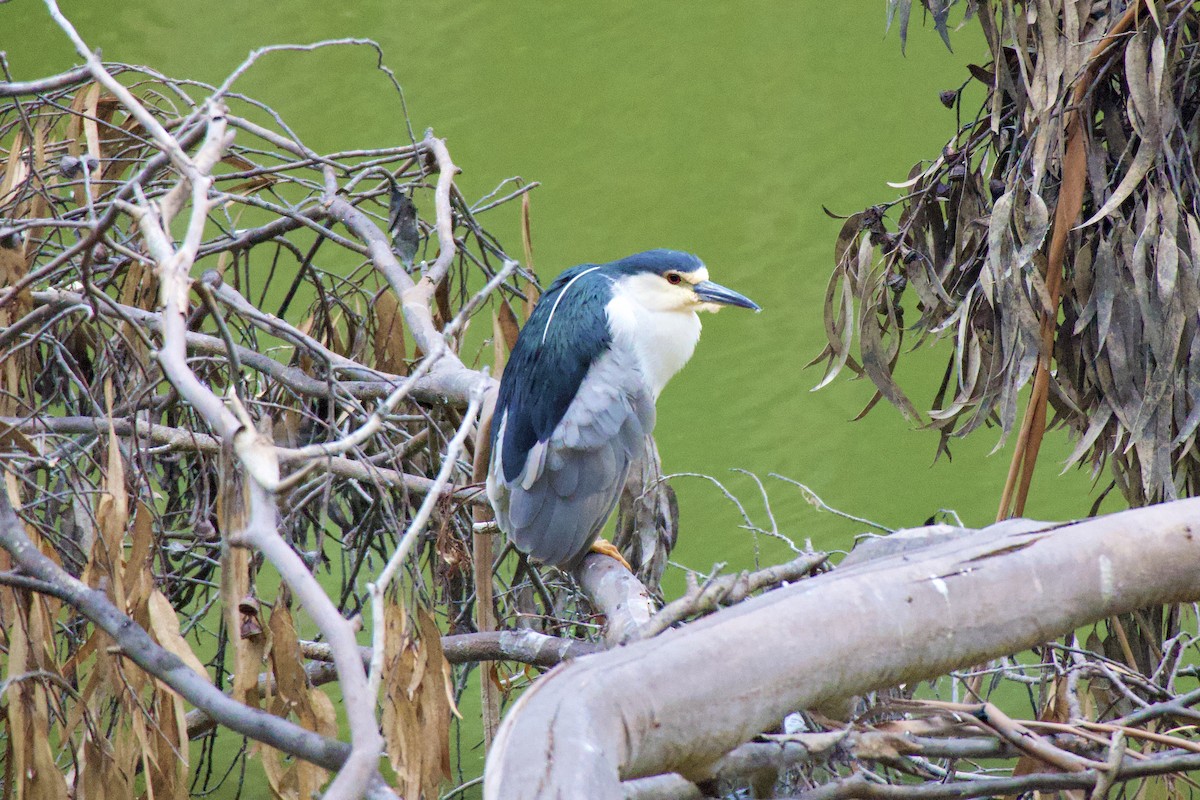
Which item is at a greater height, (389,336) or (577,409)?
(389,336)

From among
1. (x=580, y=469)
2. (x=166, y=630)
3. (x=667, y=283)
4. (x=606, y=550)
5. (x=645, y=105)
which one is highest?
(x=645, y=105)

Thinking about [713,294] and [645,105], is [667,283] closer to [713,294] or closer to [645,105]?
[713,294]

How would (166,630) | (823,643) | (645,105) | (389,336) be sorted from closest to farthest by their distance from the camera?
(823,643) < (166,630) < (389,336) < (645,105)

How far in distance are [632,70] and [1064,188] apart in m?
3.53

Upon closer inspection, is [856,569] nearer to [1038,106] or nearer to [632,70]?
[1038,106]

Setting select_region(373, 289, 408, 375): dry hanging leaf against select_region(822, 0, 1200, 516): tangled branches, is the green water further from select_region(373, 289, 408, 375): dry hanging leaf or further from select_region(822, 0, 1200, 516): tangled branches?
select_region(373, 289, 408, 375): dry hanging leaf

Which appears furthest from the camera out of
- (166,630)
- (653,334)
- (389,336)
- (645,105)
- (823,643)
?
(645,105)

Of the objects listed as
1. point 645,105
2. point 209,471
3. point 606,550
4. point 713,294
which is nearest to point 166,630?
point 209,471

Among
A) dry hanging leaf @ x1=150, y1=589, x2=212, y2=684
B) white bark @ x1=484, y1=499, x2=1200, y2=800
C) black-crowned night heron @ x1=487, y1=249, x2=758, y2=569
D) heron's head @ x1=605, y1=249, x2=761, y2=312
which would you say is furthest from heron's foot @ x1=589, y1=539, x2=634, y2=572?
white bark @ x1=484, y1=499, x2=1200, y2=800

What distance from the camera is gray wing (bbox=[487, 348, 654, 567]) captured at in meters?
1.74

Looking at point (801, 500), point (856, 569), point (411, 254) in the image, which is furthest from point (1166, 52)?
point (801, 500)

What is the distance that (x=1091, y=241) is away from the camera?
5.98 feet

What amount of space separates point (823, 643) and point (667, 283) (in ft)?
3.83

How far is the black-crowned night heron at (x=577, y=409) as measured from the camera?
1755mm
